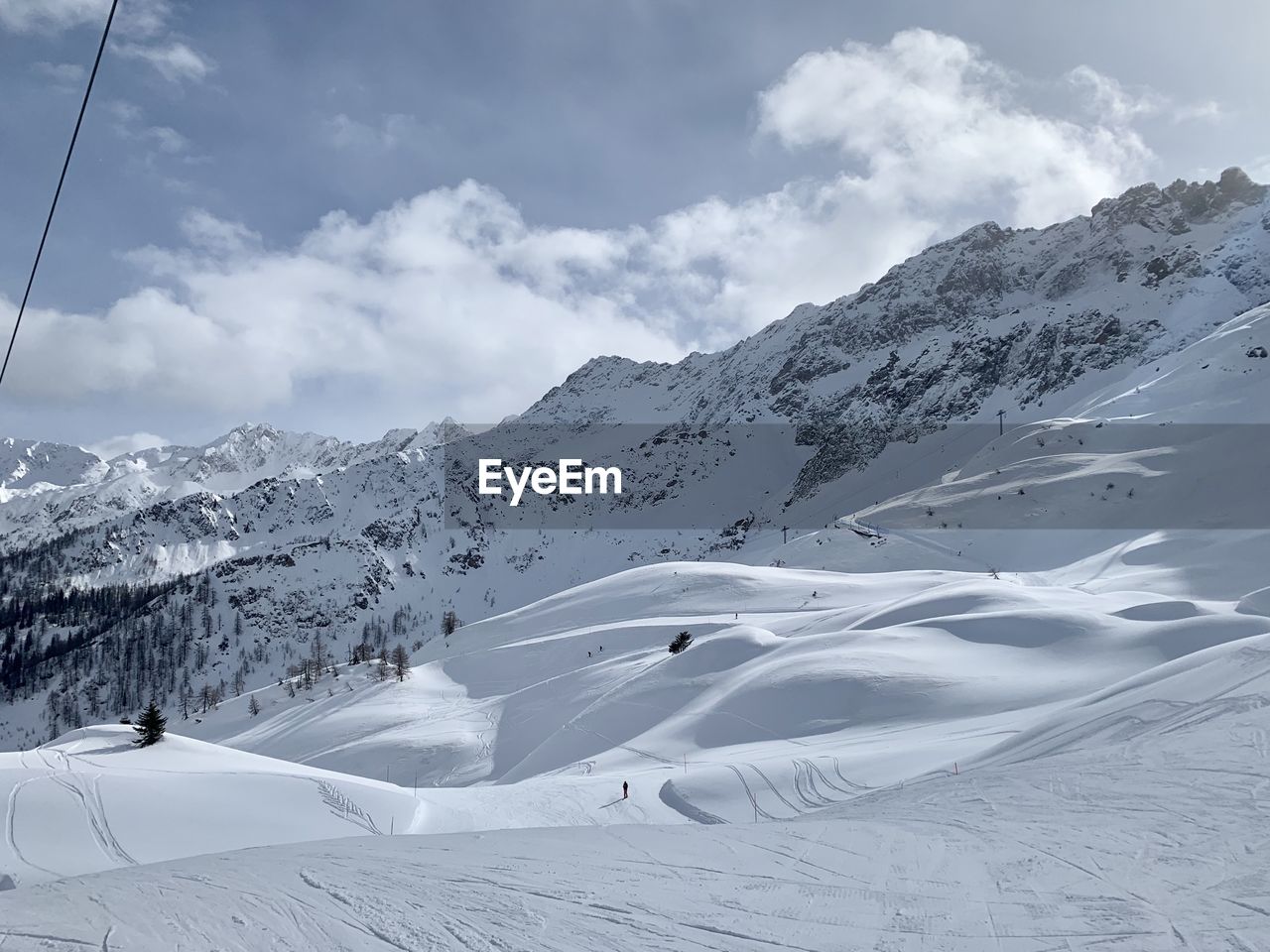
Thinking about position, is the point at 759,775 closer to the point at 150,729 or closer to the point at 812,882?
the point at 812,882

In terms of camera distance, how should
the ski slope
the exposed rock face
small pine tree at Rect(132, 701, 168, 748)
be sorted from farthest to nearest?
the exposed rock face < small pine tree at Rect(132, 701, 168, 748) < the ski slope

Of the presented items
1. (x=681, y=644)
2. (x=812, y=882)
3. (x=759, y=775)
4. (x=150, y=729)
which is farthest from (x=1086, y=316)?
(x=150, y=729)

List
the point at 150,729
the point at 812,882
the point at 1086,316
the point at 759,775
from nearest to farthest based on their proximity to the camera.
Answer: the point at 812,882, the point at 759,775, the point at 150,729, the point at 1086,316

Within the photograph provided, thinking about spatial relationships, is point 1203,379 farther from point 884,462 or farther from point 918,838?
point 918,838

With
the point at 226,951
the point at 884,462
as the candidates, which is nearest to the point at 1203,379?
the point at 884,462

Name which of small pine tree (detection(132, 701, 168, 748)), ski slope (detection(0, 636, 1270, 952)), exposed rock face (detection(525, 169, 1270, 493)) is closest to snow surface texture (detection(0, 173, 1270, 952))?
ski slope (detection(0, 636, 1270, 952))

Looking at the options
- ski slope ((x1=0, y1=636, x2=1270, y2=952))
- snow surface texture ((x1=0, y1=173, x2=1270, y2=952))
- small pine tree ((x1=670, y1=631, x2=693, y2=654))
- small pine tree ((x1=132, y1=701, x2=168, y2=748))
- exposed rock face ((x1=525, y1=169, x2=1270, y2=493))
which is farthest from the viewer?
exposed rock face ((x1=525, y1=169, x2=1270, y2=493))

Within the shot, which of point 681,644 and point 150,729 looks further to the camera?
point 681,644

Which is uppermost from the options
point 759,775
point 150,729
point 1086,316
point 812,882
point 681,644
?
point 1086,316

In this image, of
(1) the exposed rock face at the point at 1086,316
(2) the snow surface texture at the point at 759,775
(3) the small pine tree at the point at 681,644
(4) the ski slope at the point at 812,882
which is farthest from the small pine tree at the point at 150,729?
(1) the exposed rock face at the point at 1086,316

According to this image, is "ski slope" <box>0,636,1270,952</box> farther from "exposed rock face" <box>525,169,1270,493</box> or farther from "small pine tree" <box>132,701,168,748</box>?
"exposed rock face" <box>525,169,1270,493</box>

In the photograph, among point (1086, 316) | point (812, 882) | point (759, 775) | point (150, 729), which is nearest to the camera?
point (812, 882)
